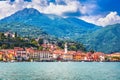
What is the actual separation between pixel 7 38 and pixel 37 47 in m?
20.6

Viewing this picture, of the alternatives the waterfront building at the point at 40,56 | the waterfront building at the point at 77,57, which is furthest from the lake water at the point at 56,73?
the waterfront building at the point at 77,57

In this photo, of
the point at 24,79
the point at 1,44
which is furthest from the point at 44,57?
the point at 24,79

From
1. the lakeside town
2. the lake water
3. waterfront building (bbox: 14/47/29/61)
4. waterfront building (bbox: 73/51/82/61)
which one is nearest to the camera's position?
the lake water

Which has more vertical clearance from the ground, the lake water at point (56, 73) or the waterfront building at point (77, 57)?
the waterfront building at point (77, 57)

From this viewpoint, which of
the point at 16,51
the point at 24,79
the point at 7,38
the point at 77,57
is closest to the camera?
the point at 24,79

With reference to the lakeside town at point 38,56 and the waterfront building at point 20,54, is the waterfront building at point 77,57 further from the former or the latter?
the waterfront building at point 20,54

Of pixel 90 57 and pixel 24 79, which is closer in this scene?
pixel 24 79

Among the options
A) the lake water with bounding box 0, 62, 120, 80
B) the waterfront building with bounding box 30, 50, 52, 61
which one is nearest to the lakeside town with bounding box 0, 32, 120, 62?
the waterfront building with bounding box 30, 50, 52, 61

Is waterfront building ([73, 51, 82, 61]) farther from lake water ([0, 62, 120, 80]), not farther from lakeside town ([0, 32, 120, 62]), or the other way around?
lake water ([0, 62, 120, 80])

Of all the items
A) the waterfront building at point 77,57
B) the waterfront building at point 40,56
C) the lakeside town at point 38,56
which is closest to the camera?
the lakeside town at point 38,56

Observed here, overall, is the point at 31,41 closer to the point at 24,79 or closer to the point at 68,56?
the point at 68,56

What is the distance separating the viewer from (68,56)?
615 ft

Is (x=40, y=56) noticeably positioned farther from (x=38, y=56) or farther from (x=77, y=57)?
(x=77, y=57)

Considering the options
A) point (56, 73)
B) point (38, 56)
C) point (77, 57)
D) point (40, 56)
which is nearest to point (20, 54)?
point (38, 56)
